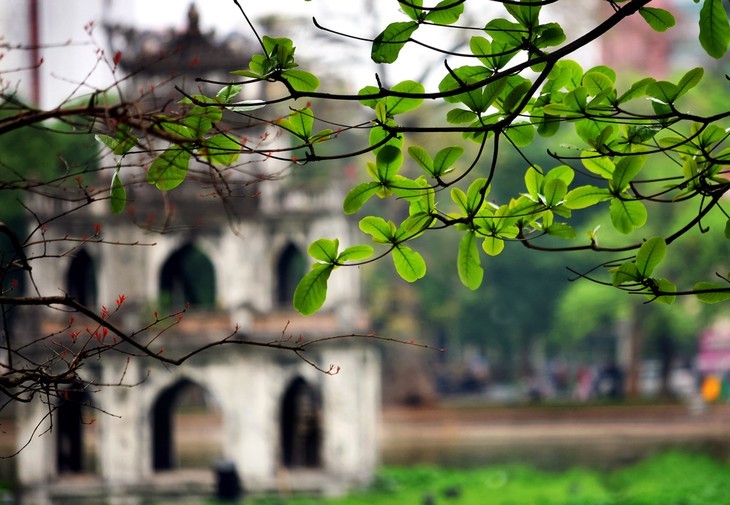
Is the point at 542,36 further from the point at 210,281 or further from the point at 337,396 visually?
the point at 210,281

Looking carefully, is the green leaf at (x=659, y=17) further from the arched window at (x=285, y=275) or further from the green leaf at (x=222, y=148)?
the arched window at (x=285, y=275)

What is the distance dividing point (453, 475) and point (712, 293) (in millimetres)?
12366

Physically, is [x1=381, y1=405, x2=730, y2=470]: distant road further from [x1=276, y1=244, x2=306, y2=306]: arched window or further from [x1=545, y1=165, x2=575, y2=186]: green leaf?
[x1=545, y1=165, x2=575, y2=186]: green leaf

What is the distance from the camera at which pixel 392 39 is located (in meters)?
1.67

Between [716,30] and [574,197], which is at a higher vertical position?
[716,30]

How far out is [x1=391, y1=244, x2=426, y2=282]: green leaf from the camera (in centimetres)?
186

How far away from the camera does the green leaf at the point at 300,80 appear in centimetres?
170

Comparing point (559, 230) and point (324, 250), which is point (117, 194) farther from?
point (559, 230)

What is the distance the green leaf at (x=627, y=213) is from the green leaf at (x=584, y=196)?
1.0 inches

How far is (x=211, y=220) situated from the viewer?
12.1 m

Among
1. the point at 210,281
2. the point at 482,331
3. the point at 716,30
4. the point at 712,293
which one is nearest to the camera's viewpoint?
the point at 716,30

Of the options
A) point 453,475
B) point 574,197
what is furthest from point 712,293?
point 453,475

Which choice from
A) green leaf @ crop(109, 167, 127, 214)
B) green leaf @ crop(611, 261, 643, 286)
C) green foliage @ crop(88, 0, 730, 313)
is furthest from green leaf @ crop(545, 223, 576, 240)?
green leaf @ crop(109, 167, 127, 214)

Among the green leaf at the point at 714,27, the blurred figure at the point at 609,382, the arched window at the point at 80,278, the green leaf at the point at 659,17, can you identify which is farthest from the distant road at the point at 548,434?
the green leaf at the point at 714,27
